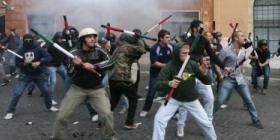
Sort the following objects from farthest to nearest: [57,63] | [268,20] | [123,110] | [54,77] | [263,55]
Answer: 1. [268,20]
2. [263,55]
3. [57,63]
4. [54,77]
5. [123,110]

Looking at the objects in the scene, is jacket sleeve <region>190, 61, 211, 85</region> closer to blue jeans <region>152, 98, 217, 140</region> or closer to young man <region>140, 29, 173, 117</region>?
blue jeans <region>152, 98, 217, 140</region>

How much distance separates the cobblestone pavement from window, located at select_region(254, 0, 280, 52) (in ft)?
28.8

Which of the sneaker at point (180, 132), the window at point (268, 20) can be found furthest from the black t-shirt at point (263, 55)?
the window at point (268, 20)

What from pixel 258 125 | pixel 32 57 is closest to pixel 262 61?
pixel 258 125

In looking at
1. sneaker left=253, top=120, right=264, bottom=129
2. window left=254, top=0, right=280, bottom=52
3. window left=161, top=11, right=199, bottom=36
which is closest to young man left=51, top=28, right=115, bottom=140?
sneaker left=253, top=120, right=264, bottom=129

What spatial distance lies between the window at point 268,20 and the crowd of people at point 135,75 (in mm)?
9747

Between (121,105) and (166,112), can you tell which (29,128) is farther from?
(166,112)

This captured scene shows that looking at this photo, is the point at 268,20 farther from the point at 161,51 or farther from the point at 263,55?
the point at 161,51

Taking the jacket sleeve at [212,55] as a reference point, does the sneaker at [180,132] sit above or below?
below

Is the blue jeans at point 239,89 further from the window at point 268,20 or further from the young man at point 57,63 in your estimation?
the window at point 268,20

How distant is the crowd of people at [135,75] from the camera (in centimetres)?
617

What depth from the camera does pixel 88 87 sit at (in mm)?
6660

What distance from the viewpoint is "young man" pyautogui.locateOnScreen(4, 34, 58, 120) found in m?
8.72

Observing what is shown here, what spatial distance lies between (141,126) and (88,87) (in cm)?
156
